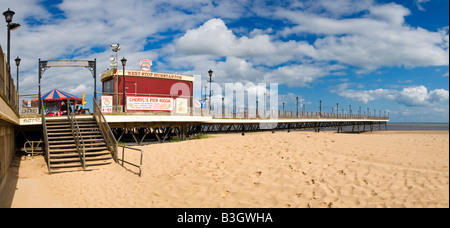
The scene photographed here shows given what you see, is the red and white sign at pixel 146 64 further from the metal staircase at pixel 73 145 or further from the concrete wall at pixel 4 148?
the concrete wall at pixel 4 148

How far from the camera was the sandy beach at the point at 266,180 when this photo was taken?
7.39 meters

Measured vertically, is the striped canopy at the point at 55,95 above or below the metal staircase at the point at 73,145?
above

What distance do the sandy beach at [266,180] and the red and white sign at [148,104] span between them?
7218mm

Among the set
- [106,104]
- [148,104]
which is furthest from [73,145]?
[148,104]

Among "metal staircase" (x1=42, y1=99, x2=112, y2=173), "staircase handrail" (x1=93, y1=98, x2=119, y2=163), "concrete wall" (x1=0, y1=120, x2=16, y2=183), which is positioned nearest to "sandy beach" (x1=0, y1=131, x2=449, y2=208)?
"concrete wall" (x1=0, y1=120, x2=16, y2=183)

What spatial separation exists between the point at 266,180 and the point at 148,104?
13.4 metres

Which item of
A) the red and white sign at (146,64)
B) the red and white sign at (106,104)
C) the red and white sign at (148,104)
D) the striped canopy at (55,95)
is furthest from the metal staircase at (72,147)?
the red and white sign at (146,64)

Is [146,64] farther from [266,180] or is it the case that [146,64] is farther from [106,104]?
[266,180]

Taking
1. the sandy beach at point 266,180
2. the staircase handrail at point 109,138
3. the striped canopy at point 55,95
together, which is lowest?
the sandy beach at point 266,180

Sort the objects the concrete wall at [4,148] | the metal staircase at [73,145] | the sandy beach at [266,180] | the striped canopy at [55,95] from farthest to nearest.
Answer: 1. the striped canopy at [55,95]
2. the metal staircase at [73,145]
3. the concrete wall at [4,148]
4. the sandy beach at [266,180]

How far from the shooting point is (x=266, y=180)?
938cm
